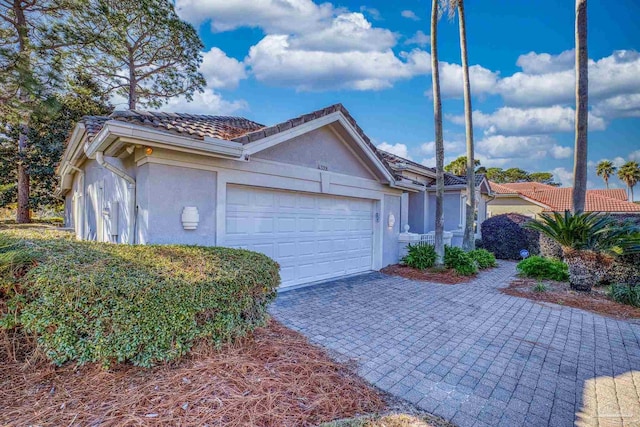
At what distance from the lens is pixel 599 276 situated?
26.8 feet

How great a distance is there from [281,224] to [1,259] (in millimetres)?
5135

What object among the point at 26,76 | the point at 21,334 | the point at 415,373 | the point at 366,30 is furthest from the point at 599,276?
the point at 26,76

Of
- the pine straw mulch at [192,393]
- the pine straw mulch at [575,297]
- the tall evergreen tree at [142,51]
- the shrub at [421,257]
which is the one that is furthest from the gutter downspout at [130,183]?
the tall evergreen tree at [142,51]

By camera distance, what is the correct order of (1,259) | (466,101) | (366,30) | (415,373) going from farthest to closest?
(466,101)
(366,30)
(415,373)
(1,259)

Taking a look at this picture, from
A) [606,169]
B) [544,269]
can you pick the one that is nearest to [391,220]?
[544,269]

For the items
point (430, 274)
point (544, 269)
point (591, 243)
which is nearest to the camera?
point (591, 243)

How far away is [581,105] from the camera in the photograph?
9805 millimetres

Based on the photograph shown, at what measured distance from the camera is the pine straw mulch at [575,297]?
270 inches

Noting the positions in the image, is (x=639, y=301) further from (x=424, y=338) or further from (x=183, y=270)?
(x=183, y=270)

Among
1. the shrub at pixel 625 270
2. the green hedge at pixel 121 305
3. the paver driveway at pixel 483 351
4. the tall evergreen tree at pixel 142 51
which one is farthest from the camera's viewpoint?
the tall evergreen tree at pixel 142 51

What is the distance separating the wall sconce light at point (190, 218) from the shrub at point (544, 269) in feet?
33.7

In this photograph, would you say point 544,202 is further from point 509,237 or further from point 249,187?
point 249,187

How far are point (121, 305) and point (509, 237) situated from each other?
16376 mm

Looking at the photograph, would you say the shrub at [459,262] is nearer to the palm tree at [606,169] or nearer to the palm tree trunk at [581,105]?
the palm tree trunk at [581,105]
